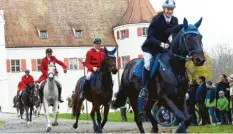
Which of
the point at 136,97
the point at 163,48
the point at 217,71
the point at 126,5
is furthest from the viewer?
the point at 217,71

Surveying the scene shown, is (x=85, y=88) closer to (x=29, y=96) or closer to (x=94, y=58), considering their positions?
(x=94, y=58)

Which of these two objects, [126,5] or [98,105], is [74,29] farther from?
[98,105]

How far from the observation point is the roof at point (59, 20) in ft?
207

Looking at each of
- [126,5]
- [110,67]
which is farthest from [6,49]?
[110,67]

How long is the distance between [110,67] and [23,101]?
1261 centimetres

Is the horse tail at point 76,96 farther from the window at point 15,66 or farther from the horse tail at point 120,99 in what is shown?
the window at point 15,66

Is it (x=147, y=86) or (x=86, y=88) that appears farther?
(x=86, y=88)

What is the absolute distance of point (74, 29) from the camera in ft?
215

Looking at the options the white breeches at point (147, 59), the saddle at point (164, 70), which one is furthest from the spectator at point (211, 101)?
the saddle at point (164, 70)

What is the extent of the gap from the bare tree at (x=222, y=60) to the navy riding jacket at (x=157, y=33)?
8232 centimetres

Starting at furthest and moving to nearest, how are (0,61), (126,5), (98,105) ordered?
(126,5), (0,61), (98,105)

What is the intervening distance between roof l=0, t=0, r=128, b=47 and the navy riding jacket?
50.9 metres

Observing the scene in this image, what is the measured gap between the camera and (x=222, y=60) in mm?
Result: 98625

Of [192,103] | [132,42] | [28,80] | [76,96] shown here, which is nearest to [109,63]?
[76,96]
